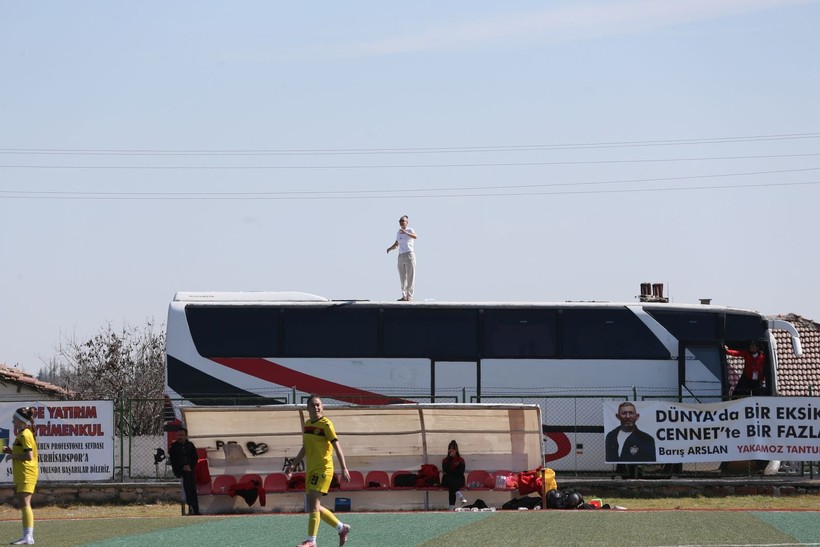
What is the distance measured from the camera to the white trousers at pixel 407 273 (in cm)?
2844

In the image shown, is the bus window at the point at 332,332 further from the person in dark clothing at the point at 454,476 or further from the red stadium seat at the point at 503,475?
the person in dark clothing at the point at 454,476

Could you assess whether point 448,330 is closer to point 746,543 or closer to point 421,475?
point 421,475

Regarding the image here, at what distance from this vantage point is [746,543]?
14.5m

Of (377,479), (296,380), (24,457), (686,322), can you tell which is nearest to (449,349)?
(296,380)

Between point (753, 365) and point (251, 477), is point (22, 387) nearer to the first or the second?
point (251, 477)

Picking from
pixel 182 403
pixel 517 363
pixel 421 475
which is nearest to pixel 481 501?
pixel 421 475

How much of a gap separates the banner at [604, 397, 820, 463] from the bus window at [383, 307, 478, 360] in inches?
151

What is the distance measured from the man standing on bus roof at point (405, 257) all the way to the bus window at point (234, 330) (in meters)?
2.85

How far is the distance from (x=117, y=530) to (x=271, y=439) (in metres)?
6.05

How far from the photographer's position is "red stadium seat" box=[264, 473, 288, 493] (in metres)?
22.5

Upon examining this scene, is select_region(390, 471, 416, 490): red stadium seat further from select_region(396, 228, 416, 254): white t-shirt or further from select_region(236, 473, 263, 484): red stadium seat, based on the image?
select_region(396, 228, 416, 254): white t-shirt

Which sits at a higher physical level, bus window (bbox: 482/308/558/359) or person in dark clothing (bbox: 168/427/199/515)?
bus window (bbox: 482/308/558/359)

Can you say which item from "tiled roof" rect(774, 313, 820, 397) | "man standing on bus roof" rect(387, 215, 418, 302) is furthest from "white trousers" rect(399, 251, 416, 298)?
"tiled roof" rect(774, 313, 820, 397)

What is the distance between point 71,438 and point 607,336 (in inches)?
441
